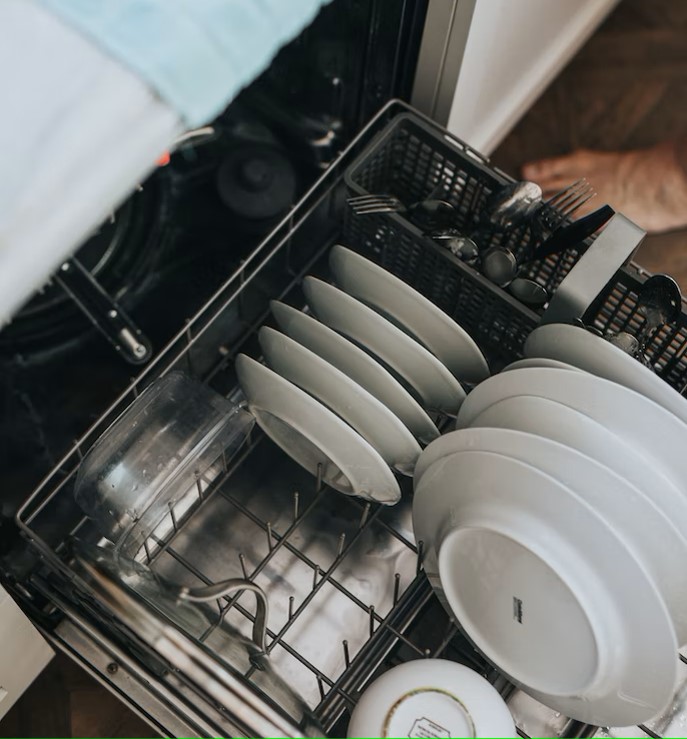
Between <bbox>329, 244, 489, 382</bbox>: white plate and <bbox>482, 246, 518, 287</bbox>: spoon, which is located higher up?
<bbox>482, 246, 518, 287</bbox>: spoon

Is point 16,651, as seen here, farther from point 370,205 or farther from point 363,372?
point 370,205

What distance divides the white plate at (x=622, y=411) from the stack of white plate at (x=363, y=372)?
0.28 ft

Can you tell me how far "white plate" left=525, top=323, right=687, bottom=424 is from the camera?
0.78m

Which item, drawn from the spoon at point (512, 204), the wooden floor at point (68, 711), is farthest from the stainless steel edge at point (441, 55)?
the wooden floor at point (68, 711)

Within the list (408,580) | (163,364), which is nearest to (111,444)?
(163,364)

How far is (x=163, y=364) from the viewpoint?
3.12ft

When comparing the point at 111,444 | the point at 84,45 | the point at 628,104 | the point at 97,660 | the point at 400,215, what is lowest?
the point at 97,660

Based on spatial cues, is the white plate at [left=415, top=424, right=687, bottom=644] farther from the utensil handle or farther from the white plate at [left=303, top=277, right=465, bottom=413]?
the utensil handle

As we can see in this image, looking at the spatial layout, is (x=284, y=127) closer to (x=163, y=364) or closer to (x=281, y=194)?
(x=281, y=194)

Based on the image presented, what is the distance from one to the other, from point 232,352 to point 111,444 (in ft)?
0.62

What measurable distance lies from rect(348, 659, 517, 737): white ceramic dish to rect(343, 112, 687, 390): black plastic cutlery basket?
326mm

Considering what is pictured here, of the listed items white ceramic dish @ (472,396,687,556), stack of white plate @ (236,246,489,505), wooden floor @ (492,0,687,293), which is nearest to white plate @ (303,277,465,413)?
stack of white plate @ (236,246,489,505)

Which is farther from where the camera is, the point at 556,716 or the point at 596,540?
the point at 556,716

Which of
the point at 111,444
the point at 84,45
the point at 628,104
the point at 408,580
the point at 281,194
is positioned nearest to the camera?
the point at 84,45
